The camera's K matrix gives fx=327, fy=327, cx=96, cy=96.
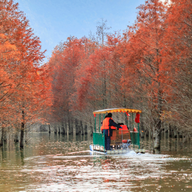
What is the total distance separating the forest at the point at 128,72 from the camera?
20344 millimetres

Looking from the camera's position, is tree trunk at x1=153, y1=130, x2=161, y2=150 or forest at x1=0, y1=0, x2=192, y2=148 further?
tree trunk at x1=153, y1=130, x2=161, y2=150

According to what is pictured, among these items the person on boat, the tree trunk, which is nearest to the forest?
the tree trunk

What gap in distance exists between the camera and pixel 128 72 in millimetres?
32250

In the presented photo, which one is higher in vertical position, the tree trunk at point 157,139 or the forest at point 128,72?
the forest at point 128,72

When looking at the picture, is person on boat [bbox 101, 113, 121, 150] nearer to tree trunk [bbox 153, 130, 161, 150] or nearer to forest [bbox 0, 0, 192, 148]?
forest [bbox 0, 0, 192, 148]

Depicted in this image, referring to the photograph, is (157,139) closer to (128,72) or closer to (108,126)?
(108,126)

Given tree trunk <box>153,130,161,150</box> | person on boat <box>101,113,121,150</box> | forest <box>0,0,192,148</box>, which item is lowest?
tree trunk <box>153,130,161,150</box>

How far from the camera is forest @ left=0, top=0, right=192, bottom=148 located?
20344 millimetres

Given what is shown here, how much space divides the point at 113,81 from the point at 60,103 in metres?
28.3

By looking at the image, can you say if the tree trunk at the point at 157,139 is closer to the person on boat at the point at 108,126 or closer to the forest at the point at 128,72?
the forest at the point at 128,72

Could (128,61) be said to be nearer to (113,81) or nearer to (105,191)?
(113,81)

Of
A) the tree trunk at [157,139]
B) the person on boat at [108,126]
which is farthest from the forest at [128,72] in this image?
the person on boat at [108,126]

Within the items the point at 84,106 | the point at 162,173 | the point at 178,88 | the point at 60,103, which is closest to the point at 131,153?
the point at 178,88

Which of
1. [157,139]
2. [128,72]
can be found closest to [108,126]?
[157,139]
